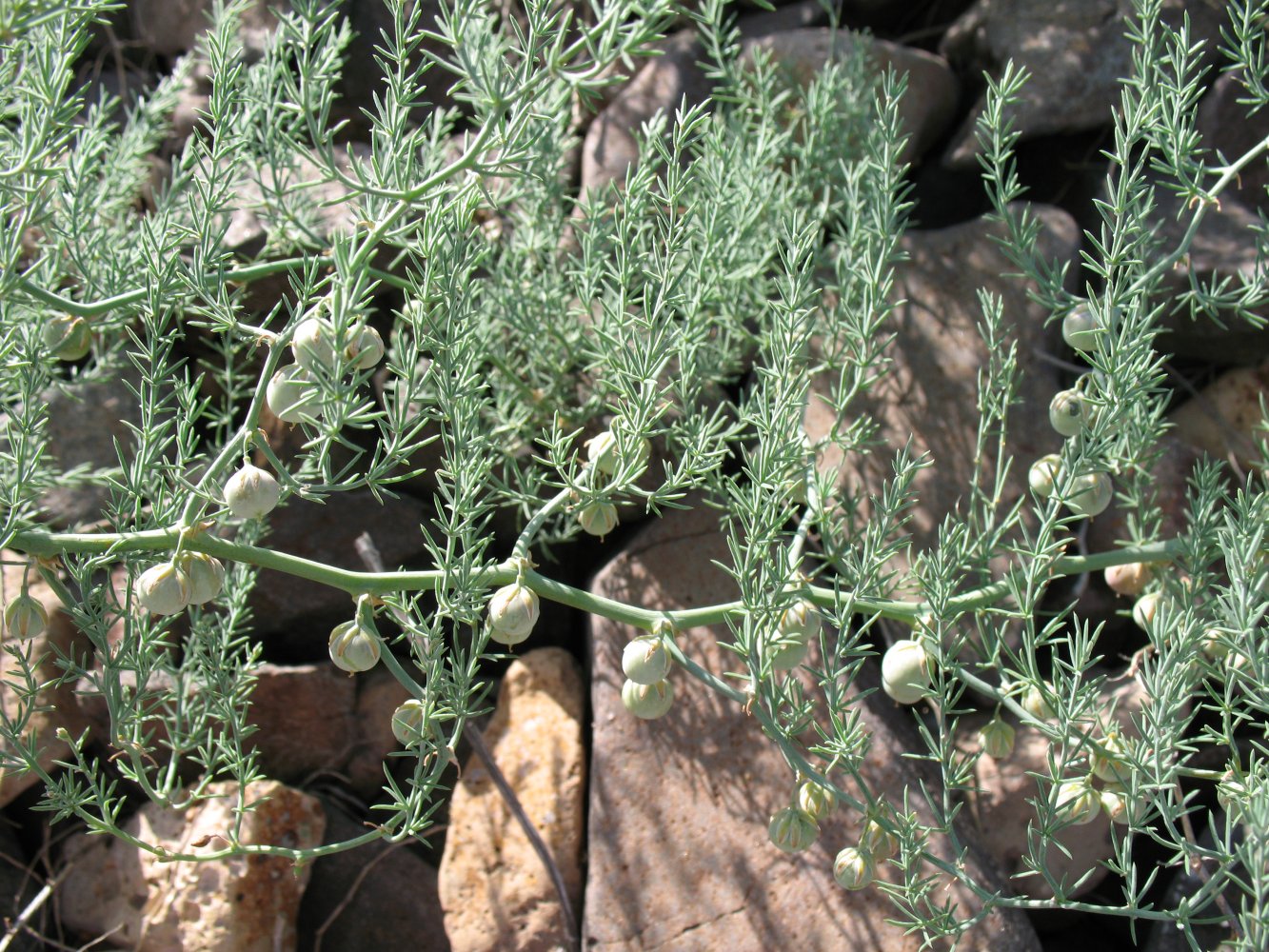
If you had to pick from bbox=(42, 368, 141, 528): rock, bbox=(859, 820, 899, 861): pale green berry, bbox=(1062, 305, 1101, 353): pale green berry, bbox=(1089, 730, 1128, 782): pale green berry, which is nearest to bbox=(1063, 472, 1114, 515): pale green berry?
bbox=(1062, 305, 1101, 353): pale green berry

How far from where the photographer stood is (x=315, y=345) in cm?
146

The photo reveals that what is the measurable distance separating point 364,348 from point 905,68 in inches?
79.7

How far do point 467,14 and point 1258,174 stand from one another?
2.31 metres

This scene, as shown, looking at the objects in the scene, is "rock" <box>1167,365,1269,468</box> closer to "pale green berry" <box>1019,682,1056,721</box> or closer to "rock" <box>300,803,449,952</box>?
"pale green berry" <box>1019,682,1056,721</box>

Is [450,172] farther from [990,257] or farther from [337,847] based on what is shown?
[990,257]

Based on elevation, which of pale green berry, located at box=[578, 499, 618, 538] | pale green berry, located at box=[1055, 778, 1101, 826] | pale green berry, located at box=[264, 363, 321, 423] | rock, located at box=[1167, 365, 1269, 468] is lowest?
rock, located at box=[1167, 365, 1269, 468]

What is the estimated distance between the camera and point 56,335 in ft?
5.82

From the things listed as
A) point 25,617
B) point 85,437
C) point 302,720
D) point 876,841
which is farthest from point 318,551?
point 876,841

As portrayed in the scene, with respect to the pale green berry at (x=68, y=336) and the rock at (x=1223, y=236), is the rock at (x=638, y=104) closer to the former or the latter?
the rock at (x=1223, y=236)

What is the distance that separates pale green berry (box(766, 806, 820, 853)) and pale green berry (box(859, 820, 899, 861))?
3.0 inches

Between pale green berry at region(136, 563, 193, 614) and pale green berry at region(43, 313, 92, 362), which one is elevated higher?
pale green berry at region(43, 313, 92, 362)

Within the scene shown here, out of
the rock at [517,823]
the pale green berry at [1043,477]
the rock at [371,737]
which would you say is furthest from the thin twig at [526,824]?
the pale green berry at [1043,477]

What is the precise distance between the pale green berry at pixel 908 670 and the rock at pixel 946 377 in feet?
2.85

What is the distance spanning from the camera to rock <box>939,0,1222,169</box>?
2885 mm
